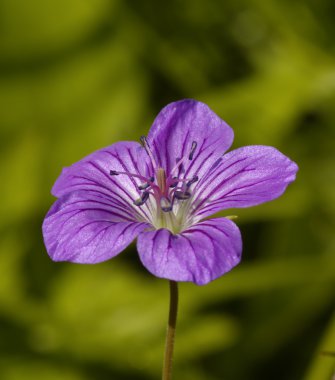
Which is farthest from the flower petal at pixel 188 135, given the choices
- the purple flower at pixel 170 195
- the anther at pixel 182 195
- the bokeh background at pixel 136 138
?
the bokeh background at pixel 136 138

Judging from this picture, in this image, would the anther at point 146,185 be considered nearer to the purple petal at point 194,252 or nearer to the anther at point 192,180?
the anther at point 192,180

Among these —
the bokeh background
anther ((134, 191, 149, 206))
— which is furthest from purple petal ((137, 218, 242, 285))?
the bokeh background

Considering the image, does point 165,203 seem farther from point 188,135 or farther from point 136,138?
point 136,138

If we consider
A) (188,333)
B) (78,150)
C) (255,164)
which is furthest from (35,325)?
(255,164)

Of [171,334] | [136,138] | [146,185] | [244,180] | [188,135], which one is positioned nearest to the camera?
[171,334]

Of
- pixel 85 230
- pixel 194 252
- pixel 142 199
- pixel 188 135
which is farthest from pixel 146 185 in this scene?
pixel 194 252

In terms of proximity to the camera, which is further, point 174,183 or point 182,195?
point 174,183

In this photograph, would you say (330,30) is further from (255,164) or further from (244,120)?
(255,164)
